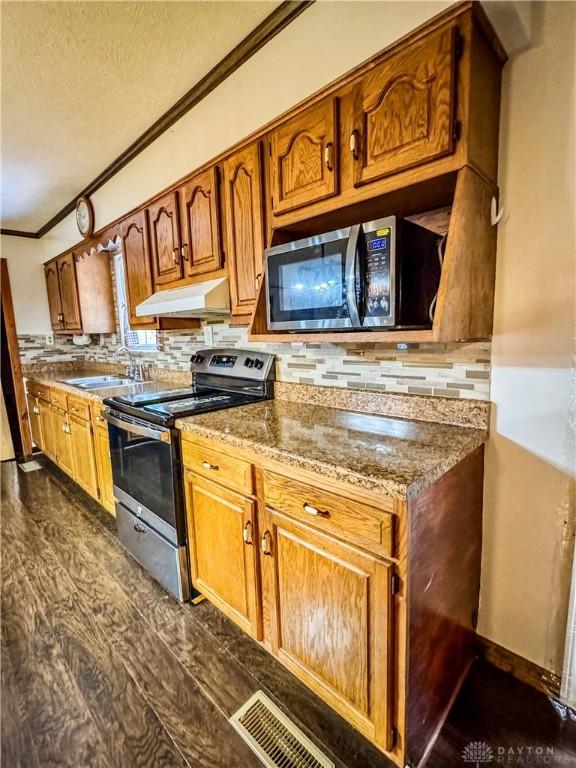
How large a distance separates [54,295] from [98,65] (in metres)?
2.93

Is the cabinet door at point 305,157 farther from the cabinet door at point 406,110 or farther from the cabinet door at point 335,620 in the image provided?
the cabinet door at point 335,620

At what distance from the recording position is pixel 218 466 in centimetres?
145

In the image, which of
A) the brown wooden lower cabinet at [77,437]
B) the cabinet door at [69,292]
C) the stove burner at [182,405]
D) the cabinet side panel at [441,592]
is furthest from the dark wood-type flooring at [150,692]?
the cabinet door at [69,292]

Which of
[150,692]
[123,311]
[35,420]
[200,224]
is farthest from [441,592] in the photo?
[35,420]

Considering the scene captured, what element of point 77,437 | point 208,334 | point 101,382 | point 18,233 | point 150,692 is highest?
point 18,233

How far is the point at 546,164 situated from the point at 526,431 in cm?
85

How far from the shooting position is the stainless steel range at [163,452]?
1.68m

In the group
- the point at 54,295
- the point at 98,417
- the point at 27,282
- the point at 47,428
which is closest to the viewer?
the point at 98,417

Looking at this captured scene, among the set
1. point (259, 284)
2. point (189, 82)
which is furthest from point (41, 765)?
point (189, 82)

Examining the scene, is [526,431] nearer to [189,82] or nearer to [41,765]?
[41,765]

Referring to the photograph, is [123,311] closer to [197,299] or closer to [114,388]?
[114,388]

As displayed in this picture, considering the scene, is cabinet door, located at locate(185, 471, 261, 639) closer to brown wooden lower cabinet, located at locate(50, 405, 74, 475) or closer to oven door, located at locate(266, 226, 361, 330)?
oven door, located at locate(266, 226, 361, 330)

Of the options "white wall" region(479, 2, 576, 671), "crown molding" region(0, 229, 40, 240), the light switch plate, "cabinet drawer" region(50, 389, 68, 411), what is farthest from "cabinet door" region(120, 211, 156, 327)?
"crown molding" region(0, 229, 40, 240)

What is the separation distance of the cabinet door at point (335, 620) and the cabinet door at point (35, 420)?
3.52m
